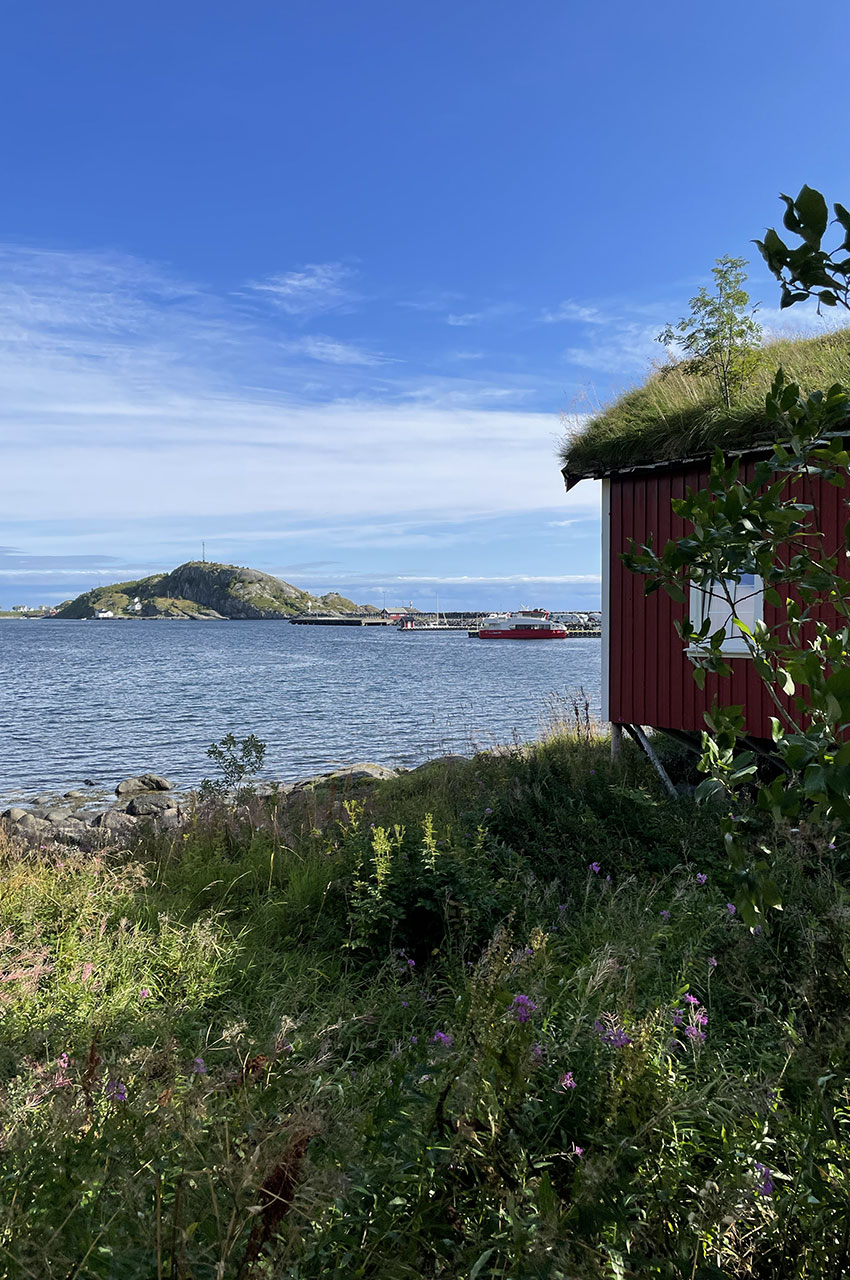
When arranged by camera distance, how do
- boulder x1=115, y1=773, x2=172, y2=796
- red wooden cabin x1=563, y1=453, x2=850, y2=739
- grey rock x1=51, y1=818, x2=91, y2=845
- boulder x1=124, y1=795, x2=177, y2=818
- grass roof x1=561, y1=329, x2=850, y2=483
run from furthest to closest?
1. boulder x1=115, y1=773, x2=172, y2=796
2. boulder x1=124, y1=795, x2=177, y2=818
3. grey rock x1=51, y1=818, x2=91, y2=845
4. red wooden cabin x1=563, y1=453, x2=850, y2=739
5. grass roof x1=561, y1=329, x2=850, y2=483

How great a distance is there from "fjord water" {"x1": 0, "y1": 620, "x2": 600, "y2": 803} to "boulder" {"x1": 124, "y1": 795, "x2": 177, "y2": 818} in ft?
10.8

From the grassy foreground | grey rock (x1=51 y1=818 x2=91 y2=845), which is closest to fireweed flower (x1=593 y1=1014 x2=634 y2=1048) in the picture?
the grassy foreground

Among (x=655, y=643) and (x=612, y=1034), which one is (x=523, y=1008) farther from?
(x=655, y=643)

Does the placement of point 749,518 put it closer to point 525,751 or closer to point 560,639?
point 525,751

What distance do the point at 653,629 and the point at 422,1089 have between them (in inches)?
351

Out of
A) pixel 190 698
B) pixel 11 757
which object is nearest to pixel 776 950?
→ pixel 11 757

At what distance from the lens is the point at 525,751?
14.5 meters

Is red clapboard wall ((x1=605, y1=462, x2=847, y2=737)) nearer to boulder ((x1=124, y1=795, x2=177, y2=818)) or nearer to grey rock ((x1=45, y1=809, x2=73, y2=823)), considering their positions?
boulder ((x1=124, y1=795, x2=177, y2=818))

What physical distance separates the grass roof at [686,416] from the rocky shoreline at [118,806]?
570cm

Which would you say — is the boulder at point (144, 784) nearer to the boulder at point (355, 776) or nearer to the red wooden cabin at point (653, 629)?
the boulder at point (355, 776)

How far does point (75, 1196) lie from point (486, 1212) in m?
0.93

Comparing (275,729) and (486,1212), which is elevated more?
(486,1212)

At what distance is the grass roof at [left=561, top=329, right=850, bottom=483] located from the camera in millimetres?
8984

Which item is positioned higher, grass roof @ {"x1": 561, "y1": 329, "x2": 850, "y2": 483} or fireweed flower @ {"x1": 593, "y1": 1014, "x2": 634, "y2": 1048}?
grass roof @ {"x1": 561, "y1": 329, "x2": 850, "y2": 483}
